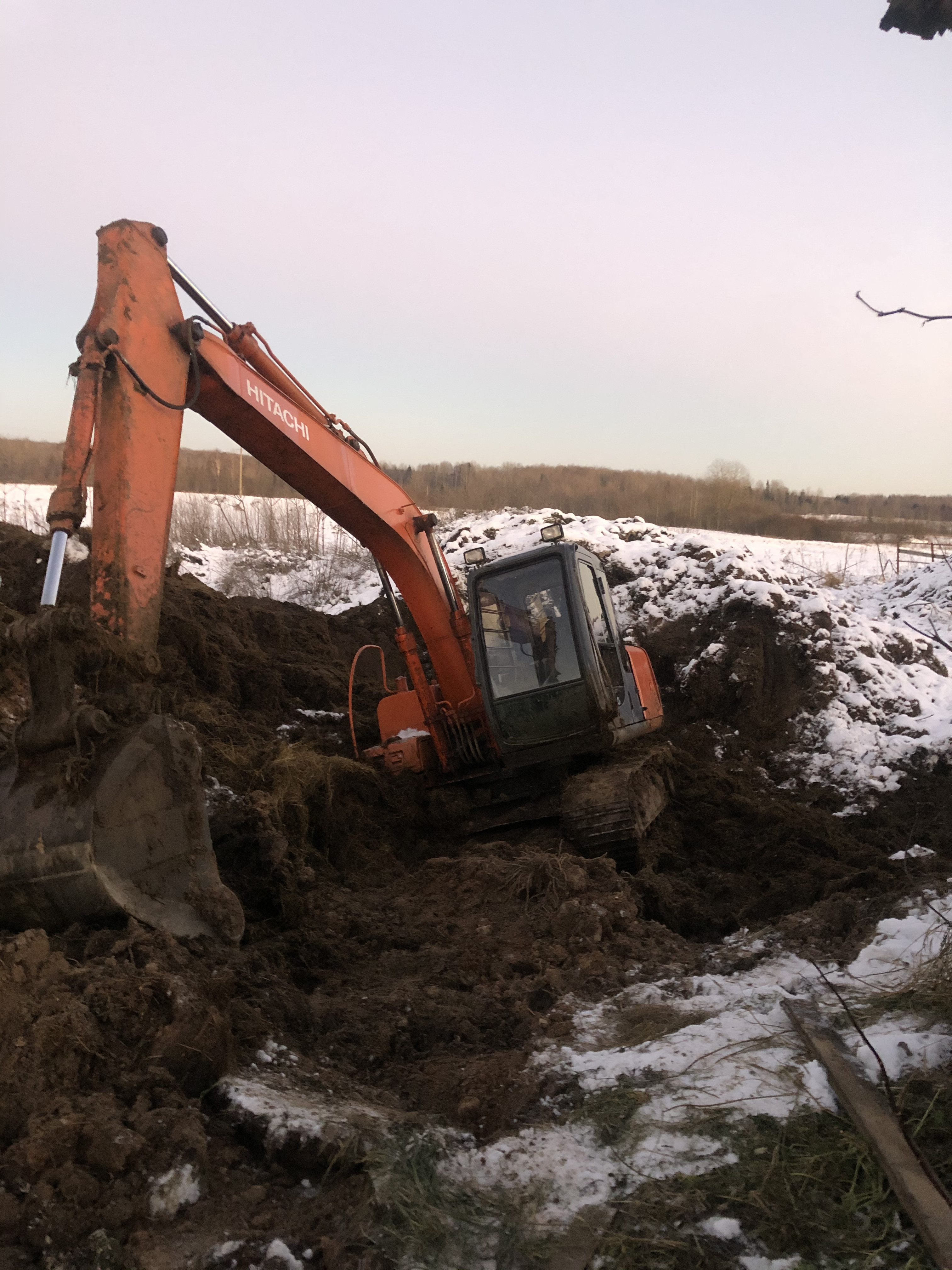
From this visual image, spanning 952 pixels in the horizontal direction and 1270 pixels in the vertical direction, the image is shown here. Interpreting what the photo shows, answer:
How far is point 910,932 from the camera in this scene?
404cm

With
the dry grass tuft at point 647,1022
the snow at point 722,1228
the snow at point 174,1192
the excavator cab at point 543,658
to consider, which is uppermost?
the excavator cab at point 543,658

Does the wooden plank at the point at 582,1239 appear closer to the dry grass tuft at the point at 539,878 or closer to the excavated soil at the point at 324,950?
the excavated soil at the point at 324,950

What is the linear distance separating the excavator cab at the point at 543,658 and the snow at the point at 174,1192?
431 cm

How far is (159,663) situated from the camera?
4312mm

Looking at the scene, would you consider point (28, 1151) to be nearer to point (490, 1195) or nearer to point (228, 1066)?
point (228, 1066)

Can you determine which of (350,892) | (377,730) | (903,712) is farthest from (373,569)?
(350,892)

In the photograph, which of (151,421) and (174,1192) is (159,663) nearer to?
(151,421)

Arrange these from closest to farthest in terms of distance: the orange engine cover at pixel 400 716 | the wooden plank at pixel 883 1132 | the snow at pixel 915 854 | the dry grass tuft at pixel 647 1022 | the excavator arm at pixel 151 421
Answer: the wooden plank at pixel 883 1132 → the dry grass tuft at pixel 647 1022 → the excavator arm at pixel 151 421 → the snow at pixel 915 854 → the orange engine cover at pixel 400 716

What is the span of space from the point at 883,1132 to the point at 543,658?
167 inches

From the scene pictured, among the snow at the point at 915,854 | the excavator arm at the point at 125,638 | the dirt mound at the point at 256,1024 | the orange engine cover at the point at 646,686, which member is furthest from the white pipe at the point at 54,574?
the snow at the point at 915,854

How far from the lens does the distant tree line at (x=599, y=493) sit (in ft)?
78.2

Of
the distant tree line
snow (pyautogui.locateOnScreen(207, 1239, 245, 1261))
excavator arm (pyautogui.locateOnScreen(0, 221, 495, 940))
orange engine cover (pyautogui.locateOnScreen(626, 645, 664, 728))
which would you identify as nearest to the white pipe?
excavator arm (pyautogui.locateOnScreen(0, 221, 495, 940))

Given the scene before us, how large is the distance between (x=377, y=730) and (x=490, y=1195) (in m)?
6.68

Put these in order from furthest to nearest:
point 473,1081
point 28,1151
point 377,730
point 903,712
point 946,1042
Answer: point 903,712 → point 377,730 → point 473,1081 → point 946,1042 → point 28,1151
